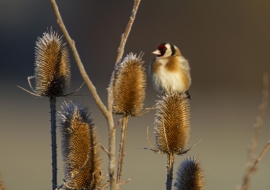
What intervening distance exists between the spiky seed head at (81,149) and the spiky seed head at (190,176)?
1.38ft

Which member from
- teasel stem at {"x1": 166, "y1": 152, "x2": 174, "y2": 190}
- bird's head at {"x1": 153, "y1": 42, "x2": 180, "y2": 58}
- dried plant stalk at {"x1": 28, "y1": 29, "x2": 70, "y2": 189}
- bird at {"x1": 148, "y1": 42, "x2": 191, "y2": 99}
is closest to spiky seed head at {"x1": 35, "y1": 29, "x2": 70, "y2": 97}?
dried plant stalk at {"x1": 28, "y1": 29, "x2": 70, "y2": 189}

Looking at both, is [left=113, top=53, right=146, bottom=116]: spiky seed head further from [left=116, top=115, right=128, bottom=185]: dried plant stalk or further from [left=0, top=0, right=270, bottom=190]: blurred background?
[left=0, top=0, right=270, bottom=190]: blurred background

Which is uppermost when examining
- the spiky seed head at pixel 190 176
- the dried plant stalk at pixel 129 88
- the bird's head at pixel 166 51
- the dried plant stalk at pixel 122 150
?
the bird's head at pixel 166 51

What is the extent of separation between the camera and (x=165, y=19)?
20.4 meters

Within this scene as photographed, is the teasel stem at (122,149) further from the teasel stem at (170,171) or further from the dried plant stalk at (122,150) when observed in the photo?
the teasel stem at (170,171)

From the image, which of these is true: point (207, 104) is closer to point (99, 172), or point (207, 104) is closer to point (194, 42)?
point (194, 42)

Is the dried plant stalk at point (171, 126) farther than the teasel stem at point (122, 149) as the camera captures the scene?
Yes

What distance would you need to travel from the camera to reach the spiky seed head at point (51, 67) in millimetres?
3537

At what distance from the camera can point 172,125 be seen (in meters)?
3.55

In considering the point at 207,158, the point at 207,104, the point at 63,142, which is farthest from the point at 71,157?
the point at 207,104

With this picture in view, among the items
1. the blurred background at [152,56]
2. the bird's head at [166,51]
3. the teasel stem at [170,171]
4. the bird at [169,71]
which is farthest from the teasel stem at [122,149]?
the blurred background at [152,56]

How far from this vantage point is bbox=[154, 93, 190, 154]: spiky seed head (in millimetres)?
3504

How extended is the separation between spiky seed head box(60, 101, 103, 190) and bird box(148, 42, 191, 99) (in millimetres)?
2271

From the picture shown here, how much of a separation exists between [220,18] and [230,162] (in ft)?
24.6
